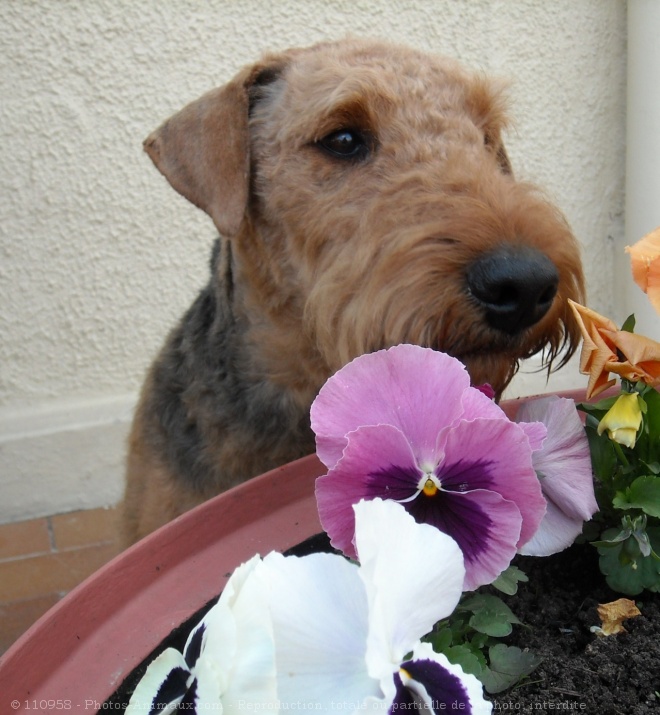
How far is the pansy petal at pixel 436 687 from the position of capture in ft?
1.27

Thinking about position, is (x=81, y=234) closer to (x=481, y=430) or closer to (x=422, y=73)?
(x=422, y=73)

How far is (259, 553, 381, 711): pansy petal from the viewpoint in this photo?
1.23 feet

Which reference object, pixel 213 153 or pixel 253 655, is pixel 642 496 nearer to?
pixel 253 655

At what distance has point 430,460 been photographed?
469mm

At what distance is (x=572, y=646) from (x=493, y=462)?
0.31 m

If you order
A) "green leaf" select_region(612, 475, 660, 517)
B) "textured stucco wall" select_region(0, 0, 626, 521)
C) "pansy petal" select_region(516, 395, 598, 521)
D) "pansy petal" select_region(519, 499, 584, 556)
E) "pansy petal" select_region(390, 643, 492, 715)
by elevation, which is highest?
"pansy petal" select_region(390, 643, 492, 715)

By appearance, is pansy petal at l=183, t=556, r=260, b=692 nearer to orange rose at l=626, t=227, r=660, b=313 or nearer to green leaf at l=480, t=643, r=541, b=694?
green leaf at l=480, t=643, r=541, b=694

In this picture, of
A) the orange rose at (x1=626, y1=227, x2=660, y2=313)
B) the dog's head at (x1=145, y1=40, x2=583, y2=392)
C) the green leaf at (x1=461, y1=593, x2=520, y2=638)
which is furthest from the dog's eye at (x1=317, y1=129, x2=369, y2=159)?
the green leaf at (x1=461, y1=593, x2=520, y2=638)

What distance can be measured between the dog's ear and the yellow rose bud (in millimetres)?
915

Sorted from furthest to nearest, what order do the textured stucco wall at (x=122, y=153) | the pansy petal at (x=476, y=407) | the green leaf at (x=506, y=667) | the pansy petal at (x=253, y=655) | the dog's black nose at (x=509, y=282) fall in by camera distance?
the textured stucco wall at (x=122, y=153), the dog's black nose at (x=509, y=282), the green leaf at (x=506, y=667), the pansy petal at (x=476, y=407), the pansy petal at (x=253, y=655)

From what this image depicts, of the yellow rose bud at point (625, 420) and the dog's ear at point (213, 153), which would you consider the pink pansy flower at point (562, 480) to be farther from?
the dog's ear at point (213, 153)

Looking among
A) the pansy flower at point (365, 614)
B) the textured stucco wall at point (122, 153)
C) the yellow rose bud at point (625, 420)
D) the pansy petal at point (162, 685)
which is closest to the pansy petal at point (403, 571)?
the pansy flower at point (365, 614)

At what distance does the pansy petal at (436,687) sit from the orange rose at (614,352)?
1.01 feet

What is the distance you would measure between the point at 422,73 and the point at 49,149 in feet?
5.58
